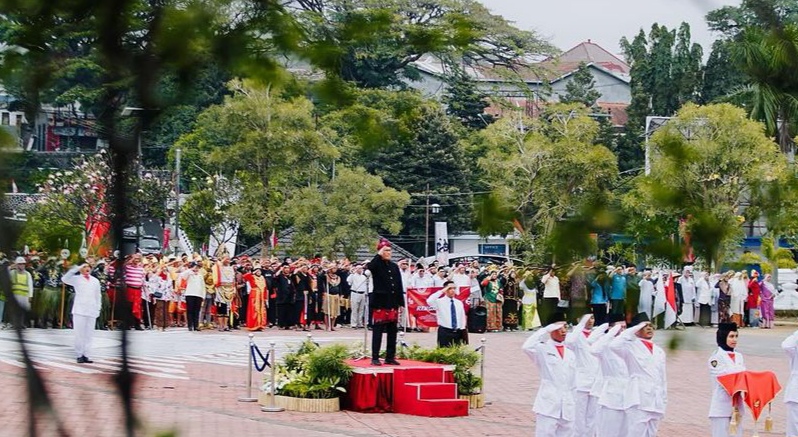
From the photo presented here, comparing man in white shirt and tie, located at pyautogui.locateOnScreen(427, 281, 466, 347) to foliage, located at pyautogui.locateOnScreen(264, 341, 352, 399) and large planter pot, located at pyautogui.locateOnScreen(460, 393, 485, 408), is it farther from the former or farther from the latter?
foliage, located at pyautogui.locateOnScreen(264, 341, 352, 399)

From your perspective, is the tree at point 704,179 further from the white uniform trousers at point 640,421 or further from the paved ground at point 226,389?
the white uniform trousers at point 640,421

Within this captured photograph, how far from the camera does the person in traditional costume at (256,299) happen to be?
27906 mm

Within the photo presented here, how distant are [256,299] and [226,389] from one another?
11214mm

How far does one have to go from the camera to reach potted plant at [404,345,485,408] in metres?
16.2

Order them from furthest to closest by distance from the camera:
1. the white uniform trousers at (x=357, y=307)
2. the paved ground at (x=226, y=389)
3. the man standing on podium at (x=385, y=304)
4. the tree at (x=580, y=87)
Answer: the white uniform trousers at (x=357, y=307)
the man standing on podium at (x=385, y=304)
the tree at (x=580, y=87)
the paved ground at (x=226, y=389)

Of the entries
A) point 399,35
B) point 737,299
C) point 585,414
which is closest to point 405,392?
point 585,414

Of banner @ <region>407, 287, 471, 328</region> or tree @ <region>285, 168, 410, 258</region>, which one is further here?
banner @ <region>407, 287, 471, 328</region>

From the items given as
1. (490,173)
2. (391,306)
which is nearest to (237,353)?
(391,306)

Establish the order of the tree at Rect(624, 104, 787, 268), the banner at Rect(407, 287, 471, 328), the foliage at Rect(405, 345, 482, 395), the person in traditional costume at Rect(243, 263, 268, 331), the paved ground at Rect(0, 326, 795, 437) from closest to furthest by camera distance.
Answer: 1. the paved ground at Rect(0, 326, 795, 437)
2. the tree at Rect(624, 104, 787, 268)
3. the foliage at Rect(405, 345, 482, 395)
4. the person in traditional costume at Rect(243, 263, 268, 331)
5. the banner at Rect(407, 287, 471, 328)

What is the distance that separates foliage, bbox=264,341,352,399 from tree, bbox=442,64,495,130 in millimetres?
10802

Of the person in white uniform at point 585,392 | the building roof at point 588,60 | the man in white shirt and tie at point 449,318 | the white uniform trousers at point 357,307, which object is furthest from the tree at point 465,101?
the white uniform trousers at point 357,307

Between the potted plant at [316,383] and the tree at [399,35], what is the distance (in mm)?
11838

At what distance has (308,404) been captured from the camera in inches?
600

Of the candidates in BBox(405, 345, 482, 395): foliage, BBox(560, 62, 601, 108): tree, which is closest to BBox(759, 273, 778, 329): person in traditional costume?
BBox(405, 345, 482, 395): foliage
